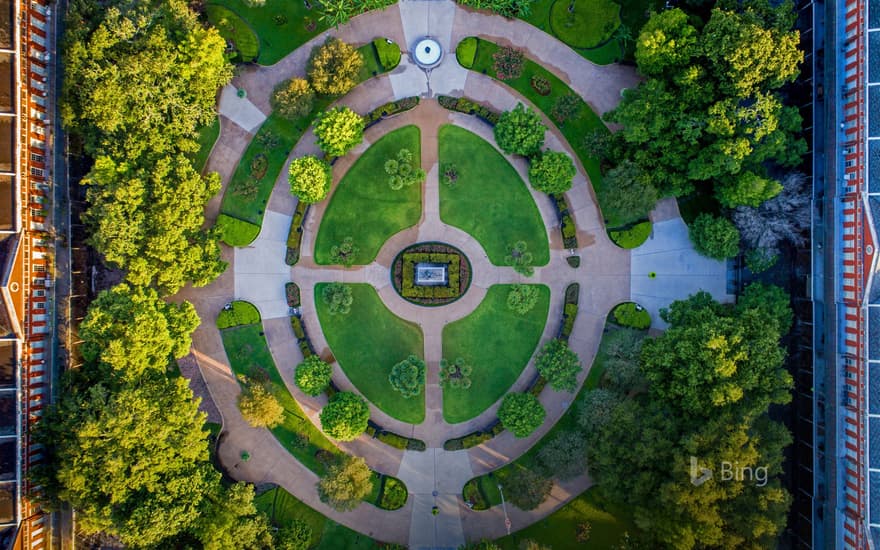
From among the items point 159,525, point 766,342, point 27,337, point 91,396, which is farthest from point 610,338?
point 27,337

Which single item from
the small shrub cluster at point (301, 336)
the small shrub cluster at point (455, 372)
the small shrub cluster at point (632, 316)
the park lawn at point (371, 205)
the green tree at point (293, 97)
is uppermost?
the green tree at point (293, 97)

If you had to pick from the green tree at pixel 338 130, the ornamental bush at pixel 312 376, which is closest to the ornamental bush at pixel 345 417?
the ornamental bush at pixel 312 376

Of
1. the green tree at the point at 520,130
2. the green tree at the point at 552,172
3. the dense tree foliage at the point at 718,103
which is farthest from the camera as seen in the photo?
the green tree at the point at 520,130

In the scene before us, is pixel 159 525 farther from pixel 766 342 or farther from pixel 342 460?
pixel 766 342

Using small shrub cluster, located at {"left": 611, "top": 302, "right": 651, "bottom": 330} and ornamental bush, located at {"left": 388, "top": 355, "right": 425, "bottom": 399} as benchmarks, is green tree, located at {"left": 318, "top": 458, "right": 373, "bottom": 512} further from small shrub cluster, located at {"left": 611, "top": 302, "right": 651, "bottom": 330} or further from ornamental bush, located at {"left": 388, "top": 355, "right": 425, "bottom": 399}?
small shrub cluster, located at {"left": 611, "top": 302, "right": 651, "bottom": 330}

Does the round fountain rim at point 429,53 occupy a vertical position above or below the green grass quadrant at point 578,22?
below

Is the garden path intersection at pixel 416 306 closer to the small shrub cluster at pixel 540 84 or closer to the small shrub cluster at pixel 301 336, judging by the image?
the small shrub cluster at pixel 301 336
